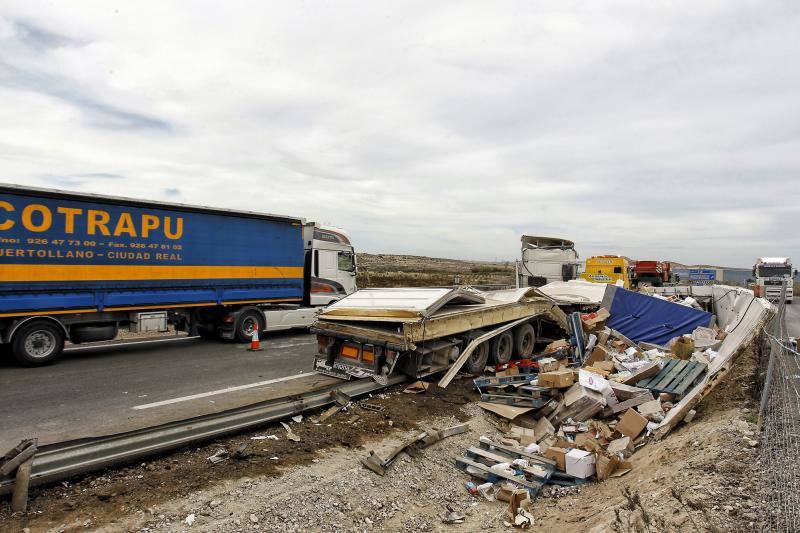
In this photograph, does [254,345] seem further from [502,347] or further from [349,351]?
[502,347]

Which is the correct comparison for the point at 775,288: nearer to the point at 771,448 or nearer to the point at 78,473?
the point at 771,448

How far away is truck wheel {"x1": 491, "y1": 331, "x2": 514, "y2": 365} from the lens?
9.42m

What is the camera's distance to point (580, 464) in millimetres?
Result: 5402

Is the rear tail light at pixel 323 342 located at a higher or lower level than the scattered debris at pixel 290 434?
higher

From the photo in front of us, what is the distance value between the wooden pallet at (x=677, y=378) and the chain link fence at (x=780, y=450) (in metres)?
1.03

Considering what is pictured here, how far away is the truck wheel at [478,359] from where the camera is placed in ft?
28.9

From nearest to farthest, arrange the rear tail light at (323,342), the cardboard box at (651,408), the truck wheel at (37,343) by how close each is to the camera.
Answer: the cardboard box at (651,408) → the rear tail light at (323,342) → the truck wheel at (37,343)

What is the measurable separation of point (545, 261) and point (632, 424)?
15.7m

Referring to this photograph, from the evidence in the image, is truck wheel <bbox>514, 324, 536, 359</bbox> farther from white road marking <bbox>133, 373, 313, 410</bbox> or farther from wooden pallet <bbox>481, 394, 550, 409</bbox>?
white road marking <bbox>133, 373, 313, 410</bbox>

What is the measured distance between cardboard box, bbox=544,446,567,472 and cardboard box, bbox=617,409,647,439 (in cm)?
129

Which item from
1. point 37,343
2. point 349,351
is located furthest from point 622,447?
point 37,343

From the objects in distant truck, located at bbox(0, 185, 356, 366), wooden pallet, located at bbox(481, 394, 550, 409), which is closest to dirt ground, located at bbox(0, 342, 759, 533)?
wooden pallet, located at bbox(481, 394, 550, 409)

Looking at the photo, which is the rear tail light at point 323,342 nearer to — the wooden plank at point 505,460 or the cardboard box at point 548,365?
the wooden plank at point 505,460

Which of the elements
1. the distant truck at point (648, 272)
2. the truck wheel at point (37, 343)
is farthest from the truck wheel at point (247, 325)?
the distant truck at point (648, 272)
